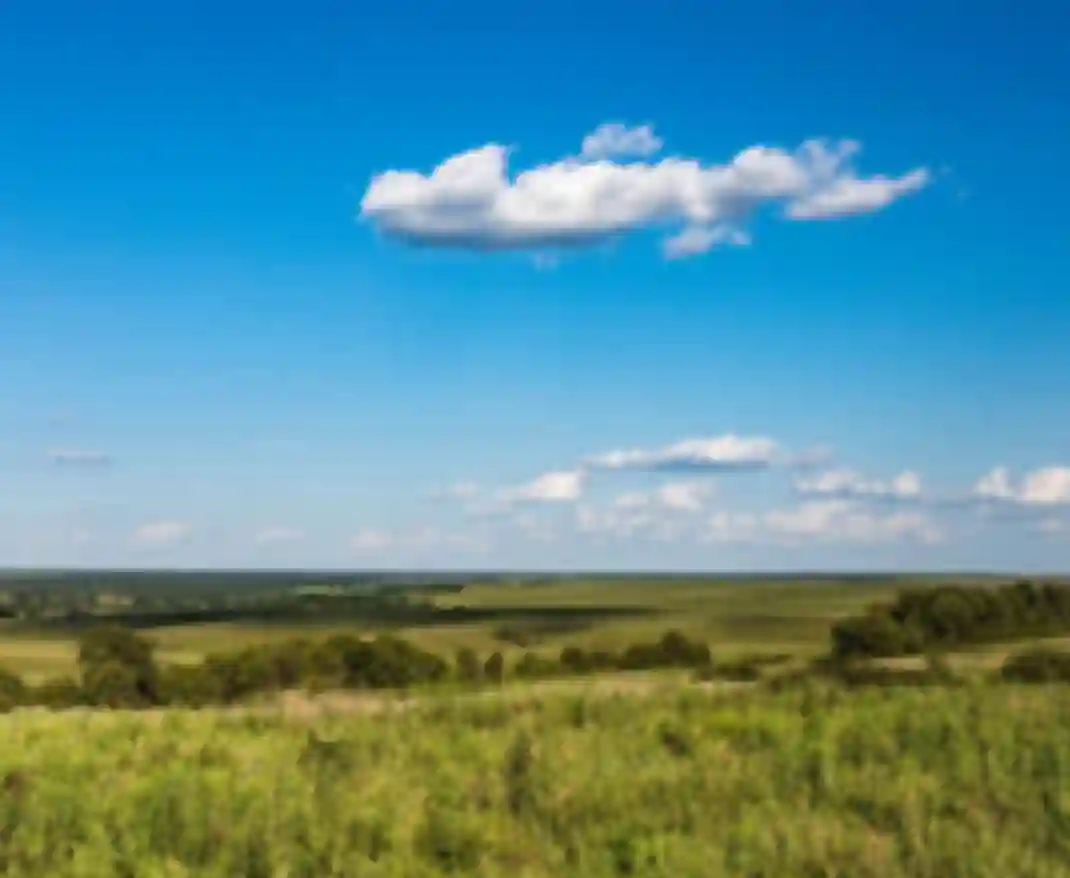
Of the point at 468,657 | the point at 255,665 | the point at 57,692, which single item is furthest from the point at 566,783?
the point at 57,692

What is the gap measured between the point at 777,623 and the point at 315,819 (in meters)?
95.6

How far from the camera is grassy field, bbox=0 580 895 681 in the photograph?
3238 inches

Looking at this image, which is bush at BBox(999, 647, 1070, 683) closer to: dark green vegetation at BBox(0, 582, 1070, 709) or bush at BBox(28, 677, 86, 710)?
dark green vegetation at BBox(0, 582, 1070, 709)

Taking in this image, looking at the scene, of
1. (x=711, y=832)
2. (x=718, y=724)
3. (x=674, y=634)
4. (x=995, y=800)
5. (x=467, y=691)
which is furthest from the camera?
(x=674, y=634)

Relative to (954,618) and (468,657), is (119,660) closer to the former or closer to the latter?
(468,657)

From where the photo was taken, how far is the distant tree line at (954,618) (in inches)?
1876

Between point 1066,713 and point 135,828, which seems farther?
point 1066,713

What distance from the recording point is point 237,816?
1268 cm

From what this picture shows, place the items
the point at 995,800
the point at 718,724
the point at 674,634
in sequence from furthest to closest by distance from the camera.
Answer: the point at 674,634
the point at 718,724
the point at 995,800

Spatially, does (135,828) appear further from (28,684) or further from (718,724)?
(28,684)

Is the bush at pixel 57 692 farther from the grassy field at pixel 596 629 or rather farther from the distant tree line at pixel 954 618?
the distant tree line at pixel 954 618

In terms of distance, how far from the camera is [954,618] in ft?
174

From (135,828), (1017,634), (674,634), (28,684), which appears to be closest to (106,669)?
(28,684)

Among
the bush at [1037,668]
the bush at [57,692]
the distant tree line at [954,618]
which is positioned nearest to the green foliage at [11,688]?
the bush at [57,692]
